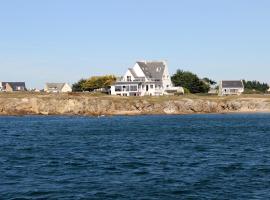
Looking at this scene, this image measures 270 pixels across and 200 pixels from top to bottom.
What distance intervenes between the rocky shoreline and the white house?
2308 cm

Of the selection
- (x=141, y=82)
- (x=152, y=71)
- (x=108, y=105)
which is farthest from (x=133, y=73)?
(x=108, y=105)

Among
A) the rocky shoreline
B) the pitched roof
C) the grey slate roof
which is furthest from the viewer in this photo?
the pitched roof

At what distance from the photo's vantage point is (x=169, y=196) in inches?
1259

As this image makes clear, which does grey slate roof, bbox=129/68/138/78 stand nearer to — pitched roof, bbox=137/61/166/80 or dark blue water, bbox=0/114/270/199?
pitched roof, bbox=137/61/166/80

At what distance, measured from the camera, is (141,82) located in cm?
18662

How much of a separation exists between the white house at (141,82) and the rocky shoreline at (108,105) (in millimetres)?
23077

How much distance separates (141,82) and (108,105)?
1259 inches

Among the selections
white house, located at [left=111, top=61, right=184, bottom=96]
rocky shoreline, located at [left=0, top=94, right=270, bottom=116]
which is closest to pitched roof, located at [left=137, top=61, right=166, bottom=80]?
white house, located at [left=111, top=61, right=184, bottom=96]

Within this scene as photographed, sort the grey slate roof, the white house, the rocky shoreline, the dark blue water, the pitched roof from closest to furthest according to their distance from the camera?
1. the dark blue water
2. the rocky shoreline
3. the white house
4. the grey slate roof
5. the pitched roof

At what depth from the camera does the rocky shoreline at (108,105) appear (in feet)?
518

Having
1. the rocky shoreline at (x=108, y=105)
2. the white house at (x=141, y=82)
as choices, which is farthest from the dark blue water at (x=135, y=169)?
the white house at (x=141, y=82)

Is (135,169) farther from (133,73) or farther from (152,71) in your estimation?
(152,71)

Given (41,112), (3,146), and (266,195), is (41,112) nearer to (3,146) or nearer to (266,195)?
(3,146)

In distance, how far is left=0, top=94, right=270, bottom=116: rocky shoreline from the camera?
518ft
